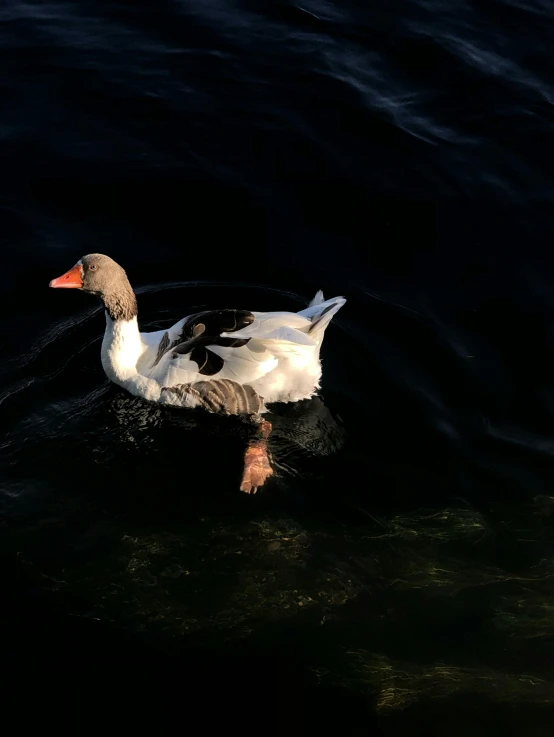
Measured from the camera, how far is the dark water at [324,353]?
5.80m

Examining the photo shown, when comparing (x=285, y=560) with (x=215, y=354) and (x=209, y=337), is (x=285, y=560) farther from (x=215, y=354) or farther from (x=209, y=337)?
(x=209, y=337)

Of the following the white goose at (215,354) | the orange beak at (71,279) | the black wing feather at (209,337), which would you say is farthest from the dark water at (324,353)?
the orange beak at (71,279)

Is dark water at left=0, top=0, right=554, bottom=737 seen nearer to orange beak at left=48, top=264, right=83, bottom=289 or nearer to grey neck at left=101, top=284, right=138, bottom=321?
grey neck at left=101, top=284, right=138, bottom=321

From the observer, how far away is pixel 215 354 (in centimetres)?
744

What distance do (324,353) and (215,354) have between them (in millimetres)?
1384

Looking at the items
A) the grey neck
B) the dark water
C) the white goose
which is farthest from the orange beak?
the dark water

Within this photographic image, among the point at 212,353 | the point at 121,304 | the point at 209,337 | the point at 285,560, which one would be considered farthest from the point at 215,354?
the point at 285,560

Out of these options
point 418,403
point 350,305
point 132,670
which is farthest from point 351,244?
point 132,670

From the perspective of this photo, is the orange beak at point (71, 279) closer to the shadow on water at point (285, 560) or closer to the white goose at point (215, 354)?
the white goose at point (215, 354)

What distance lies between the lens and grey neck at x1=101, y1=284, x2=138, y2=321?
298 inches

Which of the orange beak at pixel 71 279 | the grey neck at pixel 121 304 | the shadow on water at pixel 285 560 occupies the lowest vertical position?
the shadow on water at pixel 285 560

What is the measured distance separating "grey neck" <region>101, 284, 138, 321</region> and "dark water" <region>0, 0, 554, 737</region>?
0.75 metres

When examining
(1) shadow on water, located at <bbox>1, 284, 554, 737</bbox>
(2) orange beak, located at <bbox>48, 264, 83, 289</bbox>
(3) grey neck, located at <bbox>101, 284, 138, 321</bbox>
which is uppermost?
(2) orange beak, located at <bbox>48, 264, 83, 289</bbox>

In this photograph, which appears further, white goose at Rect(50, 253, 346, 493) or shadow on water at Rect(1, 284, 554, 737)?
white goose at Rect(50, 253, 346, 493)
